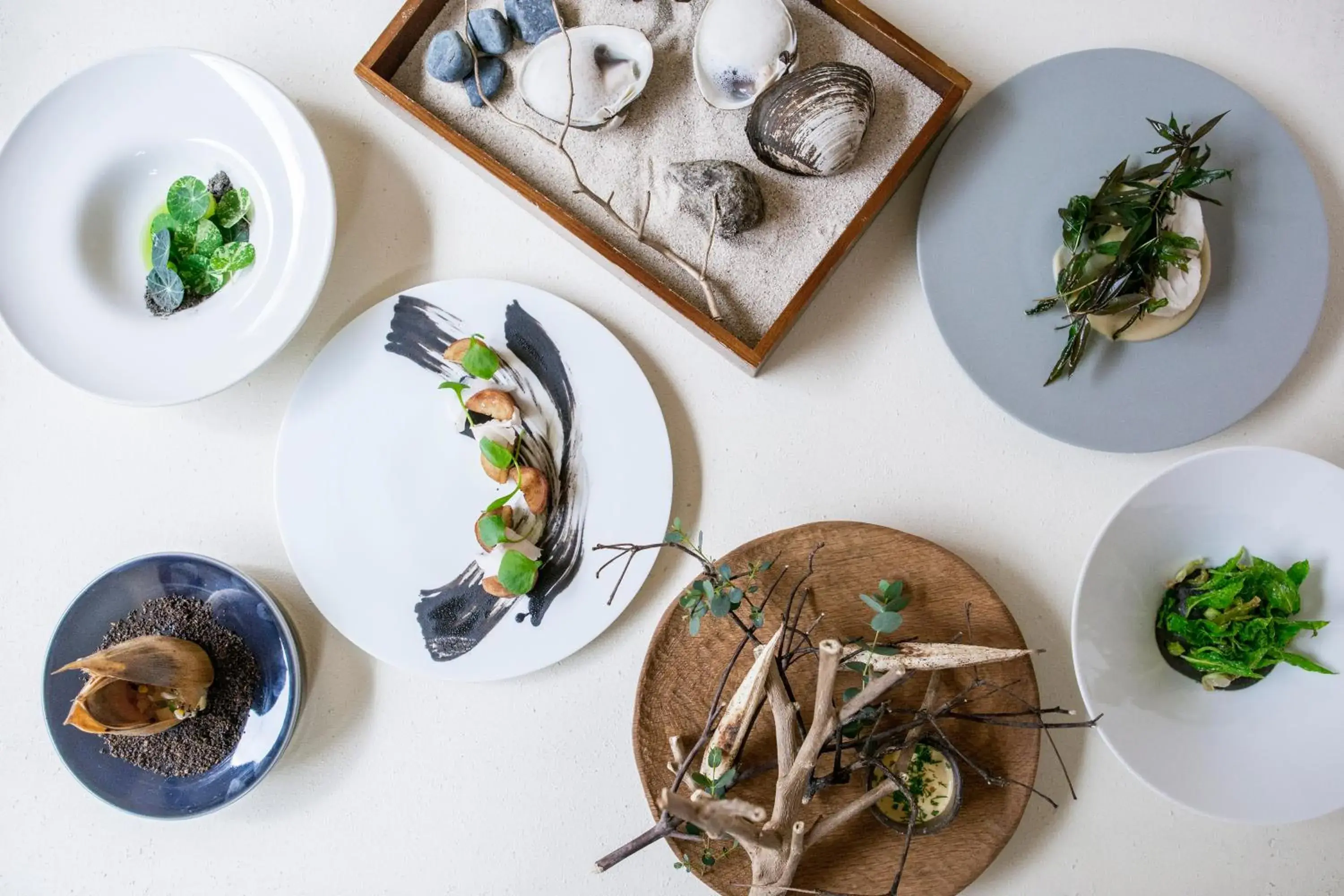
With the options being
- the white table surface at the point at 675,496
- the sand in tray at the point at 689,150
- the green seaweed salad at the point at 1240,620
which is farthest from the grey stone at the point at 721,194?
the green seaweed salad at the point at 1240,620

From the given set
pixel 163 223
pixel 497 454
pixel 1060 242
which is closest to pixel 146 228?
pixel 163 223

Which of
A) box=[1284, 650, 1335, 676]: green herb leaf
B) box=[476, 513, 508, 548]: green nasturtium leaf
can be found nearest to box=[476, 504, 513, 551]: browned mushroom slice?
box=[476, 513, 508, 548]: green nasturtium leaf

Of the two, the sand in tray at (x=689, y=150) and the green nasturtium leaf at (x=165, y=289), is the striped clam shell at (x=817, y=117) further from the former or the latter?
the green nasturtium leaf at (x=165, y=289)

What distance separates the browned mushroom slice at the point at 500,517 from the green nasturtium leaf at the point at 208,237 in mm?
425

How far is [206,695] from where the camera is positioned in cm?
100

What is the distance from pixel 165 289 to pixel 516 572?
51 centimetres

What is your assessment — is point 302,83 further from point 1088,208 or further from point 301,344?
point 1088,208

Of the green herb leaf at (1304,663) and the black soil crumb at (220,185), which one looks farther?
the black soil crumb at (220,185)

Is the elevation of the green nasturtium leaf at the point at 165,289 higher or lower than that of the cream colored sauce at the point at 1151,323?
lower

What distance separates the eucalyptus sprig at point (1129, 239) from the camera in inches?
35.0

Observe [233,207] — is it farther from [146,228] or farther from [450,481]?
[450,481]

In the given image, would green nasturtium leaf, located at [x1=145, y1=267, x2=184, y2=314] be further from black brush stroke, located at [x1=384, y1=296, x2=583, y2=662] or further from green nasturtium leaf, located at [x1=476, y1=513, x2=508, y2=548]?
green nasturtium leaf, located at [x1=476, y1=513, x2=508, y2=548]

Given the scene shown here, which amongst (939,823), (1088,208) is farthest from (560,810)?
(1088,208)

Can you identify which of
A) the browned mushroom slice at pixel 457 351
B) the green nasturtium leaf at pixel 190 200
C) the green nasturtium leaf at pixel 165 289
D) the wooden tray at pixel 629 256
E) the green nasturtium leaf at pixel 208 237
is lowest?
the green nasturtium leaf at pixel 165 289
